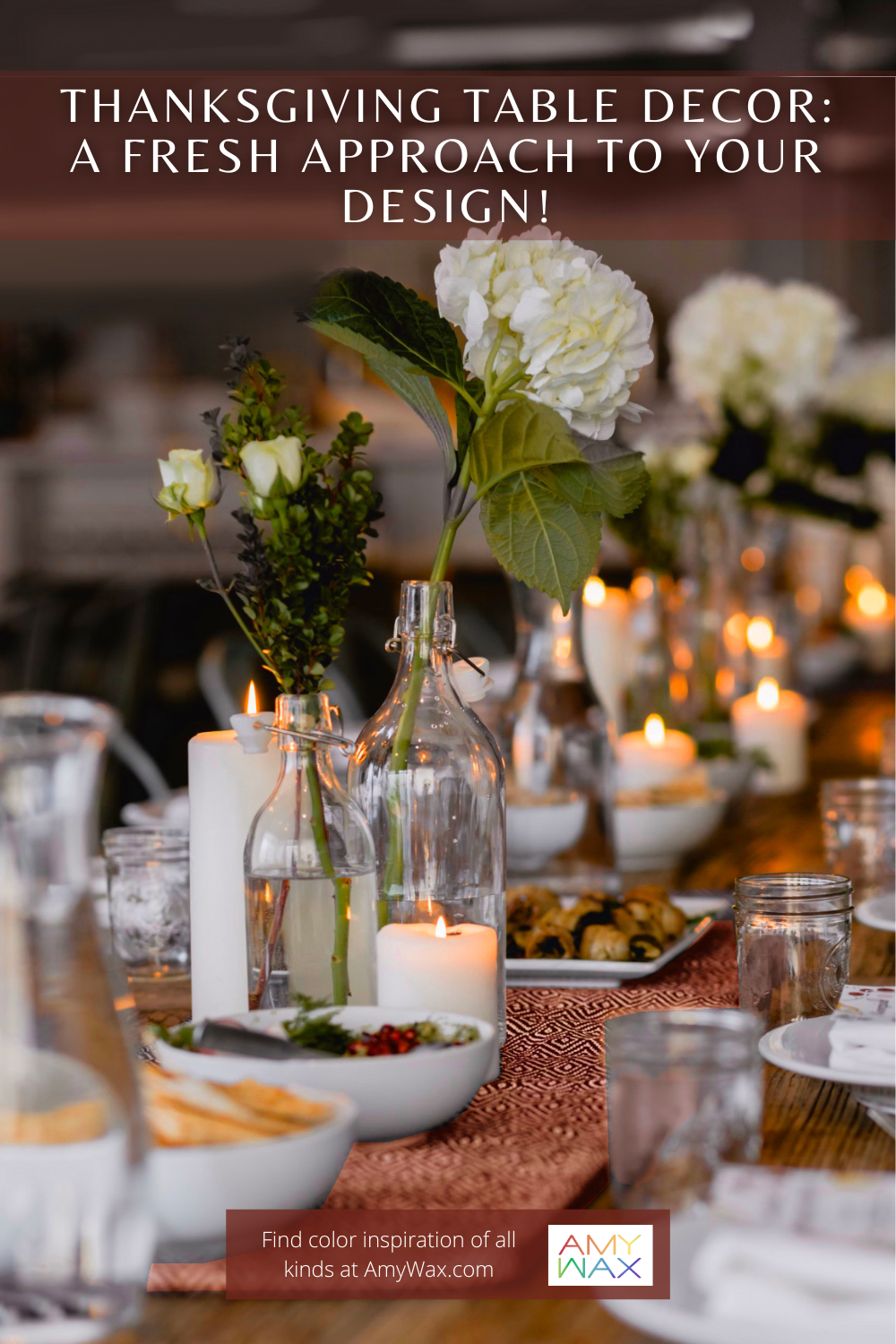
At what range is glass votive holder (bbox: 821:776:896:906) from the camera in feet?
3.78

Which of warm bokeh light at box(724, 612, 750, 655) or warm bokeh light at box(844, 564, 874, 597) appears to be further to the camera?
warm bokeh light at box(844, 564, 874, 597)

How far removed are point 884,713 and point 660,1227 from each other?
84.7 inches

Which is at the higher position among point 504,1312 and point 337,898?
point 337,898

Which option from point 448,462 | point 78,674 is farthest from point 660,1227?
point 78,674

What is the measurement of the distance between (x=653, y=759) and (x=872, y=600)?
7.13ft

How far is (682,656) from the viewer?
2.06 metres

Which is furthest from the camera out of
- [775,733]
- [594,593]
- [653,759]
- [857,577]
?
[857,577]

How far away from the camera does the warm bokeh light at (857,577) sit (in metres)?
3.98

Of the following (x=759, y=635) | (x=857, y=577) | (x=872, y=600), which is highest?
(x=857, y=577)

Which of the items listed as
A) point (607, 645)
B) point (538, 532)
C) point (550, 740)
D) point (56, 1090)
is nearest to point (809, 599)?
point (607, 645)

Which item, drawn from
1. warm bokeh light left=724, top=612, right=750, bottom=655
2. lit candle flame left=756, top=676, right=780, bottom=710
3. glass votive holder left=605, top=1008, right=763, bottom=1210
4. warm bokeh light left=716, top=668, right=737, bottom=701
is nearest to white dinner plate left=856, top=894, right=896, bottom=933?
glass votive holder left=605, top=1008, right=763, bottom=1210

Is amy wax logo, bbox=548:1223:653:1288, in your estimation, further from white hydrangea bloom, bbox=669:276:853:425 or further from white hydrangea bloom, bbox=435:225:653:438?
white hydrangea bloom, bbox=669:276:853:425

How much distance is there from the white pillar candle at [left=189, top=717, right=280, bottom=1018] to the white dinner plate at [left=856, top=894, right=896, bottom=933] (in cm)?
50

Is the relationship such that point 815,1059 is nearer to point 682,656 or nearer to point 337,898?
point 337,898
